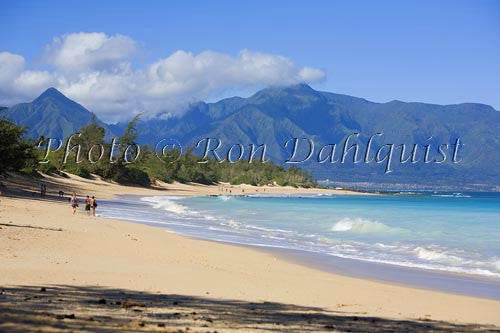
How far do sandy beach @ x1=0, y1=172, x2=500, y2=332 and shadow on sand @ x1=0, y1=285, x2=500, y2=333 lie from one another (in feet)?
0.05

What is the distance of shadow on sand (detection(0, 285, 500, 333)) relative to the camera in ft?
23.4

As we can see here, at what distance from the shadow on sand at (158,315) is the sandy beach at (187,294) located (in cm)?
1

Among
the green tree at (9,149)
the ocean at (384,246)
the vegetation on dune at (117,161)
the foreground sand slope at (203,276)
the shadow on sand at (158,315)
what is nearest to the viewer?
the shadow on sand at (158,315)

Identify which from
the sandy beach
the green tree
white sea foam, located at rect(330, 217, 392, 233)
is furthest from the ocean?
the green tree

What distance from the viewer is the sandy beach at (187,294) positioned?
7961mm

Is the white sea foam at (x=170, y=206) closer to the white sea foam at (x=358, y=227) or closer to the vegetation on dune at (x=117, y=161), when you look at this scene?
the vegetation on dune at (x=117, y=161)

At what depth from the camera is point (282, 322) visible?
857cm

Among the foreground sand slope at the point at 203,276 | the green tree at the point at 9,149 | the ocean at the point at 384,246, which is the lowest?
the foreground sand slope at the point at 203,276

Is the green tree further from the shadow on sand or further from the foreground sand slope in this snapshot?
the shadow on sand

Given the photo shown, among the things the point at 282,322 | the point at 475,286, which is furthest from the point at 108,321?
the point at 475,286

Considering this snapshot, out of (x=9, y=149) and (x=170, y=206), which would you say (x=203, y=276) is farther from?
(x=170, y=206)

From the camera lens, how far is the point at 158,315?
8297 millimetres

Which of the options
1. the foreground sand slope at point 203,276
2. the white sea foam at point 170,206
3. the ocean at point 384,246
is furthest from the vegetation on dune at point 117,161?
the foreground sand slope at point 203,276

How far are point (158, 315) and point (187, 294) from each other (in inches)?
98.4
